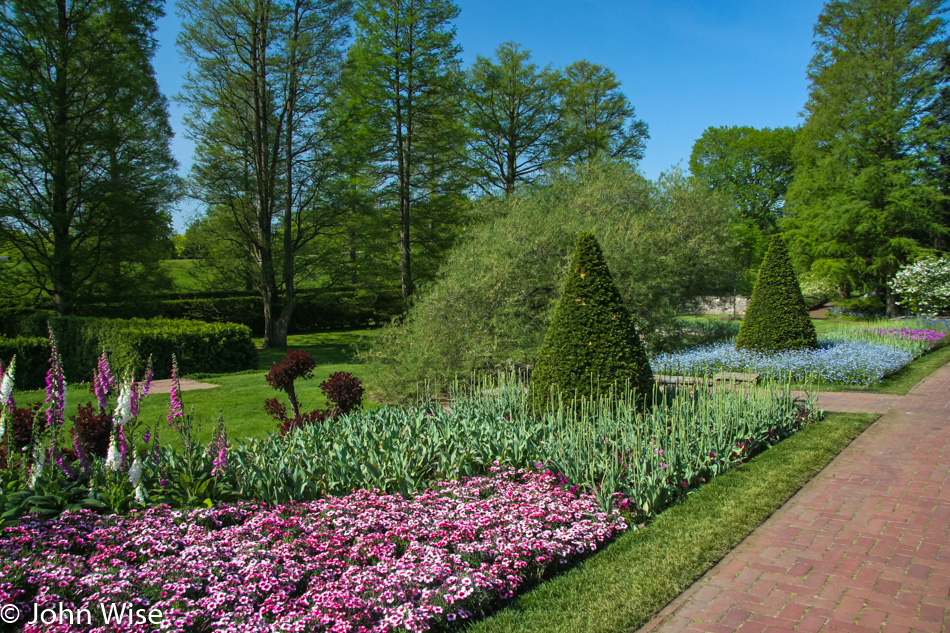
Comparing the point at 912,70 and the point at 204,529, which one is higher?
the point at 912,70

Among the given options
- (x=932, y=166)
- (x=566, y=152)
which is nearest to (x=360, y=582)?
(x=566, y=152)

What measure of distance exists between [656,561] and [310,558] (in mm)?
2028

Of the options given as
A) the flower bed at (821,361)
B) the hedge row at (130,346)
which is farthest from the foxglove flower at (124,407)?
the hedge row at (130,346)

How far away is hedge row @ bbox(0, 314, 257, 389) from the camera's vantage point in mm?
10953

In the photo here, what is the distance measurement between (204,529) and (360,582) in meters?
1.20

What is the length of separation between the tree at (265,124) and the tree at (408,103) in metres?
2.13

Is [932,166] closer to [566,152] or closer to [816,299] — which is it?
[816,299]

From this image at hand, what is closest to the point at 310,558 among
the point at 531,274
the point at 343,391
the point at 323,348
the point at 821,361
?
the point at 343,391

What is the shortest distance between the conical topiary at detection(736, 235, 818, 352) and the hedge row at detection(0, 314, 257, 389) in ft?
35.5

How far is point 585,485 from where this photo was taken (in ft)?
14.3

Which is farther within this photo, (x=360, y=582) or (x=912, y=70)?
(x=912, y=70)

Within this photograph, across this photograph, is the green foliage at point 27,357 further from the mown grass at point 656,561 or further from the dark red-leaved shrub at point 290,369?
the mown grass at point 656,561

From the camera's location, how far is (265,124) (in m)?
17.3

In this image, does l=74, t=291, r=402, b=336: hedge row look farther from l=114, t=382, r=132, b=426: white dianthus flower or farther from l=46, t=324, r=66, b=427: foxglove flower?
l=114, t=382, r=132, b=426: white dianthus flower
